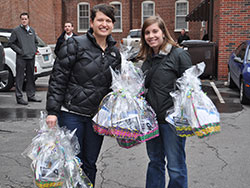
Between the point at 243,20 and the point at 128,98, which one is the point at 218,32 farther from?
the point at 128,98

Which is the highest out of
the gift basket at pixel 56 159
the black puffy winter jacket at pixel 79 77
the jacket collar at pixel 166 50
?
the jacket collar at pixel 166 50

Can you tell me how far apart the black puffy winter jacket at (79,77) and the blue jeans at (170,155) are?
0.61 m

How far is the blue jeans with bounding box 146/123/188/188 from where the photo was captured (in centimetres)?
300

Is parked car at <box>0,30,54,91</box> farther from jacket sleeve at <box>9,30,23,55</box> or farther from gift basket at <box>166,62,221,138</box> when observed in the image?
gift basket at <box>166,62,221,138</box>

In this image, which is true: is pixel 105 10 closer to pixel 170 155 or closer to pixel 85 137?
pixel 85 137

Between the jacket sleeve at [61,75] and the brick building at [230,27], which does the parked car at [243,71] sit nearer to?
the brick building at [230,27]

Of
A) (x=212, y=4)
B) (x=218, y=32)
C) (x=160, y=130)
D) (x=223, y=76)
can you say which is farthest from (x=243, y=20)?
(x=160, y=130)

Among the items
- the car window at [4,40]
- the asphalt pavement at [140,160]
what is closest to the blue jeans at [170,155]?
the asphalt pavement at [140,160]

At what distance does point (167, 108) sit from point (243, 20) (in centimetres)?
1054

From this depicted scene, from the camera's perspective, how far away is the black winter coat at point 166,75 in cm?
297

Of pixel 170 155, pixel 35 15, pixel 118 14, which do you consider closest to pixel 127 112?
pixel 170 155

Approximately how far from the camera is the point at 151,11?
2777 centimetres

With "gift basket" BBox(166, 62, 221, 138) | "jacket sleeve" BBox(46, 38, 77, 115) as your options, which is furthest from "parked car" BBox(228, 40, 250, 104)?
"jacket sleeve" BBox(46, 38, 77, 115)

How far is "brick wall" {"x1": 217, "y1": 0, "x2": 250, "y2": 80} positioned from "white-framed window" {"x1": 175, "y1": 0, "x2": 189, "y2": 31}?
14.7 m
